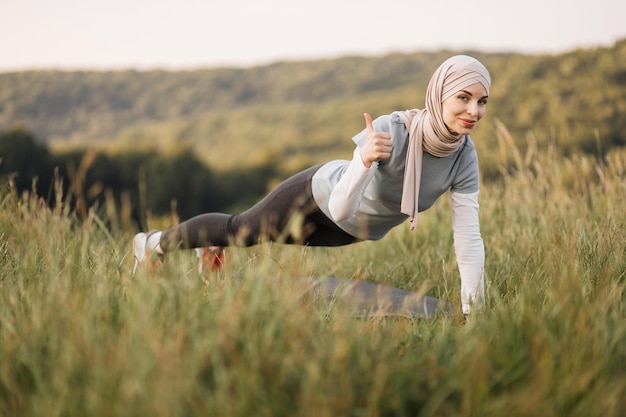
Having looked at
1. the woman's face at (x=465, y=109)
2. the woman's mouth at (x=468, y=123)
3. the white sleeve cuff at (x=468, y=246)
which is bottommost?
the white sleeve cuff at (x=468, y=246)

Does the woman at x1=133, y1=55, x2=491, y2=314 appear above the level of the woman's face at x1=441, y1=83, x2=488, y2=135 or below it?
below

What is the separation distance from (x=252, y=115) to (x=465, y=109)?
6531 cm

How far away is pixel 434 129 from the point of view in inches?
102

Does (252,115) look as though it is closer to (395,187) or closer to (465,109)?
(395,187)

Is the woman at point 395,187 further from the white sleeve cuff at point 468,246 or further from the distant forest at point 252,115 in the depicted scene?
the distant forest at point 252,115

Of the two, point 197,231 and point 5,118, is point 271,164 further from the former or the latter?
point 197,231

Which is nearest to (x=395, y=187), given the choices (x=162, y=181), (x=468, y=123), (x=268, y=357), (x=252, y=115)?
(x=468, y=123)

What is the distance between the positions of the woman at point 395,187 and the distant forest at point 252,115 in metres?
0.92

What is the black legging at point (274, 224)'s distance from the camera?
297cm

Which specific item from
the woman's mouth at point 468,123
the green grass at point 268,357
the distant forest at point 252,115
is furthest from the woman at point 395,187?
the distant forest at point 252,115

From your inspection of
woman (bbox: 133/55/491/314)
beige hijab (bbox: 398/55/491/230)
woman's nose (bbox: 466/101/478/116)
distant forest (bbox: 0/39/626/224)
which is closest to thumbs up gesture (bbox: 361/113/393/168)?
woman (bbox: 133/55/491/314)

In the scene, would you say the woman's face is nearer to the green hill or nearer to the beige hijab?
the beige hijab

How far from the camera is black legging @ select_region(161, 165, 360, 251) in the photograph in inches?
117

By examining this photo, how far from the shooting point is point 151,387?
1296 mm
